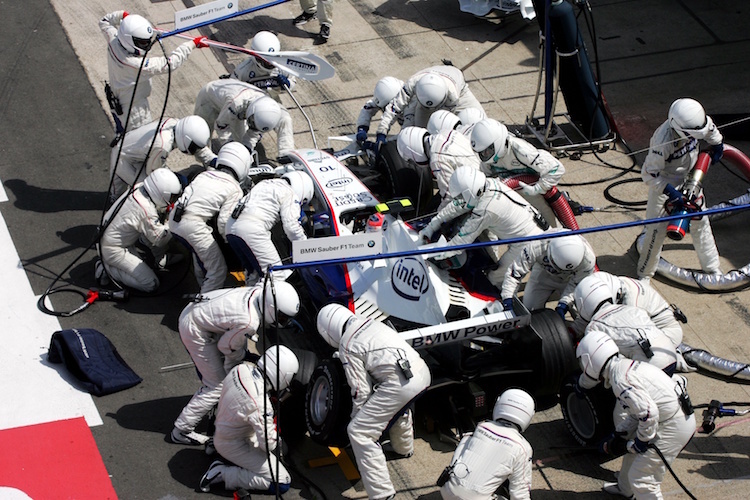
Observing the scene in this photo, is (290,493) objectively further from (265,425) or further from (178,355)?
(178,355)

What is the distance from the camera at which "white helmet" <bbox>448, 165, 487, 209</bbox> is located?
867 centimetres

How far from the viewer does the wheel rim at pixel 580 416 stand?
7.78m

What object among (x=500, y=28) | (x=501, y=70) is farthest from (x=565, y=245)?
(x=500, y=28)

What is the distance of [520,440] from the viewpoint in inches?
267

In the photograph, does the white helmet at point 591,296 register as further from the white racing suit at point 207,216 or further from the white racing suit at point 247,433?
the white racing suit at point 207,216

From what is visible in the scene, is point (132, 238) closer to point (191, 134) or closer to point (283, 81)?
point (191, 134)

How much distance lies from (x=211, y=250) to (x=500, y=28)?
6.98 m

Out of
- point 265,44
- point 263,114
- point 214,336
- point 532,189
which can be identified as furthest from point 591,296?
point 265,44

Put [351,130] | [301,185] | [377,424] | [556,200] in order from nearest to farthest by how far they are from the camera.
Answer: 1. [377,424]
2. [301,185]
3. [556,200]
4. [351,130]

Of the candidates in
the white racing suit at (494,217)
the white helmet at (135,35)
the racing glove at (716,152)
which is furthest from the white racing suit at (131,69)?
the racing glove at (716,152)

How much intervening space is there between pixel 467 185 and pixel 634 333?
215 cm

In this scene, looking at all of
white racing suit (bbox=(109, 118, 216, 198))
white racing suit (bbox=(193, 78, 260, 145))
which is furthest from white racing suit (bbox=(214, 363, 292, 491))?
white racing suit (bbox=(193, 78, 260, 145))

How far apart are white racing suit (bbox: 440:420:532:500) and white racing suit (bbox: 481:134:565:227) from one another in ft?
11.2

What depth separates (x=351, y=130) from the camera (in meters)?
11.8
